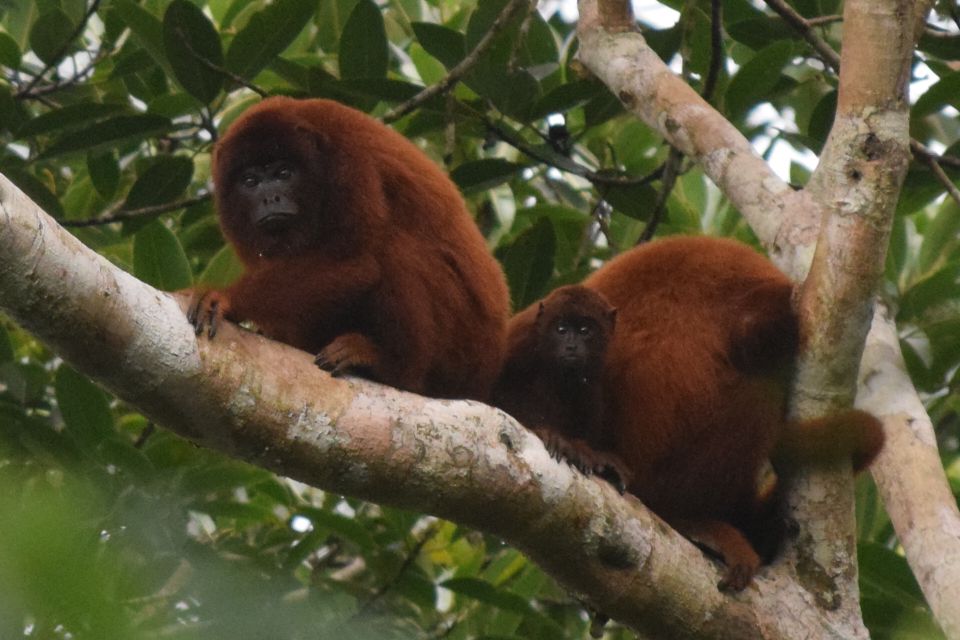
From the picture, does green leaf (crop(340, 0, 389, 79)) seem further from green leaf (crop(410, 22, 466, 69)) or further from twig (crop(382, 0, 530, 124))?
twig (crop(382, 0, 530, 124))

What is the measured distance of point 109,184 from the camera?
5398 millimetres

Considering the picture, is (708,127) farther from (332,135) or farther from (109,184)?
(109,184)

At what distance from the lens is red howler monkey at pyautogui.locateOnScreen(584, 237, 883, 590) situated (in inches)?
156

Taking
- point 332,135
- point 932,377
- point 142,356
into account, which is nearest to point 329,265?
point 332,135

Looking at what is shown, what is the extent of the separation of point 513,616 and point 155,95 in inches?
112

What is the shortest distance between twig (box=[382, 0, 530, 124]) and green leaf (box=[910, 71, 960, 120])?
1.65 meters

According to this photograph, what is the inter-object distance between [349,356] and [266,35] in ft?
5.87

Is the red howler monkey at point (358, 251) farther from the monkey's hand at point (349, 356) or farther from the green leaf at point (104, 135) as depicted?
the green leaf at point (104, 135)

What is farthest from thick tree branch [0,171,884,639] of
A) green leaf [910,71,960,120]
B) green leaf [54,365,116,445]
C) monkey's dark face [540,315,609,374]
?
green leaf [910,71,960,120]

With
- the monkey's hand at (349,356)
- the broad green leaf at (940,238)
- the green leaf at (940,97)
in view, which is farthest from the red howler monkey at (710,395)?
the broad green leaf at (940,238)

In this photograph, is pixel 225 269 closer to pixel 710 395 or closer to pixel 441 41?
pixel 441 41

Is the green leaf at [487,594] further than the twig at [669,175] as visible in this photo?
No

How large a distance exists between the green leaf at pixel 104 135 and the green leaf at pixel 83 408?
0.99 m

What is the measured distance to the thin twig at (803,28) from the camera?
15.6 feet
